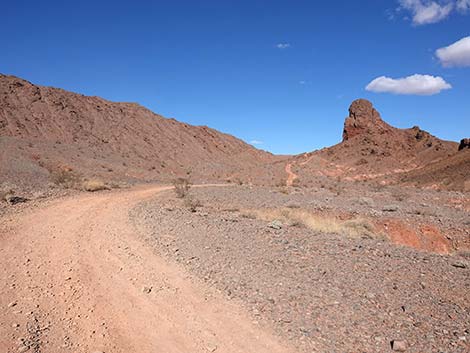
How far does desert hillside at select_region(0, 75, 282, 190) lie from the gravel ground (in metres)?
14.9

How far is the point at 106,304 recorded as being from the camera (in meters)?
5.37

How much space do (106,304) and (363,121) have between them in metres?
68.2

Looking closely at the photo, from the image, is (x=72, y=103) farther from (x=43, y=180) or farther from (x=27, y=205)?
(x=27, y=205)

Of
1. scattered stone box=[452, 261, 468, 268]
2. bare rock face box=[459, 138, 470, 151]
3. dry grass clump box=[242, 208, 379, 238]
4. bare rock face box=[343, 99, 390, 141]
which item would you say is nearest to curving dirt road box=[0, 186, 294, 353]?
scattered stone box=[452, 261, 468, 268]

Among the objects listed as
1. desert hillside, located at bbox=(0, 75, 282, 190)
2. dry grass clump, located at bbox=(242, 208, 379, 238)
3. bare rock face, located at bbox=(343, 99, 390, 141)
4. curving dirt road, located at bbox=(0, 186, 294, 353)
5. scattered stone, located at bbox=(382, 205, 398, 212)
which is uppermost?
bare rock face, located at bbox=(343, 99, 390, 141)

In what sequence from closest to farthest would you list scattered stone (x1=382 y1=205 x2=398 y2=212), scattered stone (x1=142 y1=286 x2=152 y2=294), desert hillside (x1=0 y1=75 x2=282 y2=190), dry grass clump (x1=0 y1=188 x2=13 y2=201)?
scattered stone (x1=142 y1=286 x2=152 y2=294)
dry grass clump (x1=0 y1=188 x2=13 y2=201)
scattered stone (x1=382 y1=205 x2=398 y2=212)
desert hillside (x1=0 y1=75 x2=282 y2=190)

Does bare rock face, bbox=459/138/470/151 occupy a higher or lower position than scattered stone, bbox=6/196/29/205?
higher

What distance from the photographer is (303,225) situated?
39.0 ft

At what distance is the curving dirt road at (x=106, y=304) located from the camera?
14.6ft

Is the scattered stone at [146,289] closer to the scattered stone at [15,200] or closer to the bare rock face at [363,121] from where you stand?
the scattered stone at [15,200]

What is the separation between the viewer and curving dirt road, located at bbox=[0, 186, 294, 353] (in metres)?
4.44

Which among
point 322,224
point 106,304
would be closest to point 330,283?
point 106,304

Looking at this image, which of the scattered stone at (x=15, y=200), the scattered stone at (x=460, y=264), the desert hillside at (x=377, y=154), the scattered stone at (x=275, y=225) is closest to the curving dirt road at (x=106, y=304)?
the scattered stone at (x=275, y=225)

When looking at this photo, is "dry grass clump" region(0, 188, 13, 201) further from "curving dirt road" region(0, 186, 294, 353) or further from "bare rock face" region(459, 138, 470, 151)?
"bare rock face" region(459, 138, 470, 151)
